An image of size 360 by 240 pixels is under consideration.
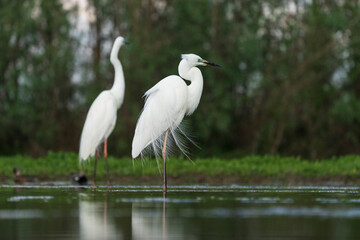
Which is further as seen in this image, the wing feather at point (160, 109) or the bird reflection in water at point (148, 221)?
the wing feather at point (160, 109)

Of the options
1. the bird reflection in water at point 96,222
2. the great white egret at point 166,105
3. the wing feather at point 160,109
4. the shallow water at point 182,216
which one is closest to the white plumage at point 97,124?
the great white egret at point 166,105

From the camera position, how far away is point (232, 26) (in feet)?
75.0

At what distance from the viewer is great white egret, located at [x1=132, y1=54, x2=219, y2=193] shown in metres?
11.7

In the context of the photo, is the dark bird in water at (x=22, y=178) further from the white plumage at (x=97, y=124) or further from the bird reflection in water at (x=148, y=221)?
the bird reflection in water at (x=148, y=221)

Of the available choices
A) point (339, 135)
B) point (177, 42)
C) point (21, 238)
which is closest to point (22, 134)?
point (177, 42)

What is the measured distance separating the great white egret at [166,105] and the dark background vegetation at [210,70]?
8851 millimetres

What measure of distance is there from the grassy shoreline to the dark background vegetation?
488 centimetres

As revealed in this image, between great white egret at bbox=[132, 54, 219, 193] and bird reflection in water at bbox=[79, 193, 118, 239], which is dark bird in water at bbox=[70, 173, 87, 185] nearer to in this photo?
great white egret at bbox=[132, 54, 219, 193]

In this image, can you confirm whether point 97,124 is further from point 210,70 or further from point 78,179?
point 210,70

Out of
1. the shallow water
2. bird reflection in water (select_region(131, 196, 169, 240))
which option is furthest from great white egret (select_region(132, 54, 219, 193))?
bird reflection in water (select_region(131, 196, 169, 240))

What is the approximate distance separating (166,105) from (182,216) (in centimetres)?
481

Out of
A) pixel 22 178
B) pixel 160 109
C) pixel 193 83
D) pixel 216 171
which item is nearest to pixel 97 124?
pixel 22 178

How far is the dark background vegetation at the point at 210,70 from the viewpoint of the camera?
21688mm

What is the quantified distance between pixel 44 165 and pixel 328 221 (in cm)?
1100
